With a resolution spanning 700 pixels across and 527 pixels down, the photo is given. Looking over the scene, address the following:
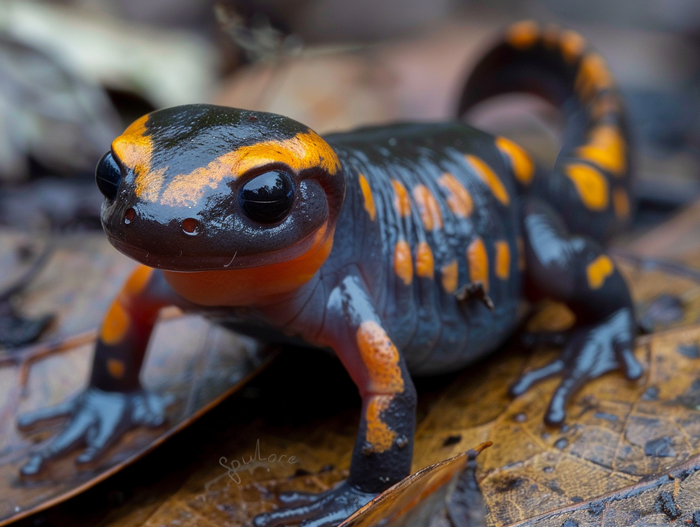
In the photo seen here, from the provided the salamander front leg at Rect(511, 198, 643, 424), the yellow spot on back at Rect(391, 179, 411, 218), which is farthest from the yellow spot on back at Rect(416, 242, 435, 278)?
the salamander front leg at Rect(511, 198, 643, 424)

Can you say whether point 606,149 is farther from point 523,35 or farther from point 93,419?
point 93,419

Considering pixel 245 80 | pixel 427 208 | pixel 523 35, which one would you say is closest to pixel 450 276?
pixel 427 208

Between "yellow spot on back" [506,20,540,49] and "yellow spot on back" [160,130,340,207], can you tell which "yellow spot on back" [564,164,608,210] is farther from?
"yellow spot on back" [160,130,340,207]

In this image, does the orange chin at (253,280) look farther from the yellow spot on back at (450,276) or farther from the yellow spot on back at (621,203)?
the yellow spot on back at (621,203)

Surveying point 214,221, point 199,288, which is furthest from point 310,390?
point 214,221

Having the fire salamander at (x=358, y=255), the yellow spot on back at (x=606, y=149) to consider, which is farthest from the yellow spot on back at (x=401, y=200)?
the yellow spot on back at (x=606, y=149)

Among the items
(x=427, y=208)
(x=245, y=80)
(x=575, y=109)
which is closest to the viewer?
(x=427, y=208)

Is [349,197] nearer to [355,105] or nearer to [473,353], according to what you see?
[473,353]
